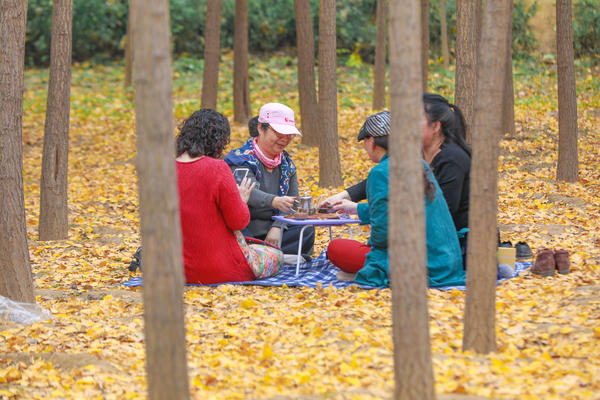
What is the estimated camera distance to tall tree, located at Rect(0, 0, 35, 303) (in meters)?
5.16

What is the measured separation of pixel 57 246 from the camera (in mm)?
7895

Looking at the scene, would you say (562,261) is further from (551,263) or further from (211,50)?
(211,50)

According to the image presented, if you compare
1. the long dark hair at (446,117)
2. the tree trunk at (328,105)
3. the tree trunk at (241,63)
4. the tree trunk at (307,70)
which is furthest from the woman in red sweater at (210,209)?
the tree trunk at (241,63)

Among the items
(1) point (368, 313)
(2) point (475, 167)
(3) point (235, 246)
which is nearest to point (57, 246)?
(3) point (235, 246)

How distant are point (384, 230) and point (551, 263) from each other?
1.39 metres

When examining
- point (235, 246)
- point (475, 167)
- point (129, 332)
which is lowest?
point (129, 332)

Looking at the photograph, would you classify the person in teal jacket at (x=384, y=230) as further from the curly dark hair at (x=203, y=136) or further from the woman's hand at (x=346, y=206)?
the curly dark hair at (x=203, y=136)

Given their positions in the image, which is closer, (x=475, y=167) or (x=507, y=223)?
(x=475, y=167)

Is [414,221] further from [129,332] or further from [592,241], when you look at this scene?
[592,241]

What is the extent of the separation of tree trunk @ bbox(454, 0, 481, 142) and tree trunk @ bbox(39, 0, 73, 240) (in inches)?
161

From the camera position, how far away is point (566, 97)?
984cm

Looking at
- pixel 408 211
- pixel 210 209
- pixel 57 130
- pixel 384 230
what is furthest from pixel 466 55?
pixel 408 211

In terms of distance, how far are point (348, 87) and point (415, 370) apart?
1476 cm

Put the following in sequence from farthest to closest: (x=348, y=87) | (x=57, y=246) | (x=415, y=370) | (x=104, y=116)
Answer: (x=348, y=87), (x=104, y=116), (x=57, y=246), (x=415, y=370)
